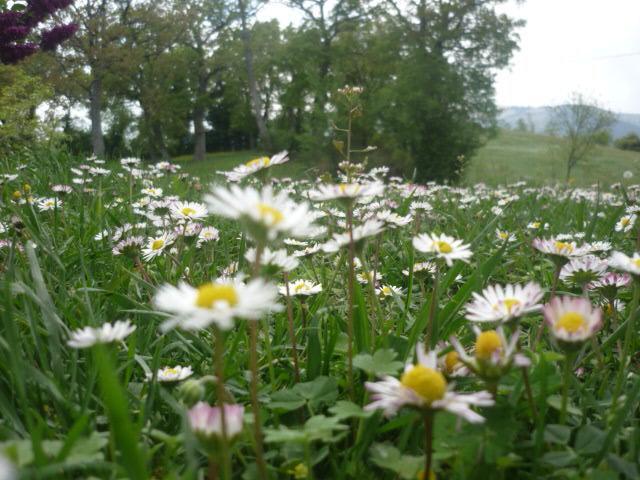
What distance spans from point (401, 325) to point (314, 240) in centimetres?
107

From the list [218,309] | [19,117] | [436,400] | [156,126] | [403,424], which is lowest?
[403,424]

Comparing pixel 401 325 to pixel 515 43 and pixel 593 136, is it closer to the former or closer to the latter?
pixel 515 43

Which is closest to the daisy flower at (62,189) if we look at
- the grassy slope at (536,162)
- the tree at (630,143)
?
the grassy slope at (536,162)

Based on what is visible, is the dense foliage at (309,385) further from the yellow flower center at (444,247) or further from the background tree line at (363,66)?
the background tree line at (363,66)

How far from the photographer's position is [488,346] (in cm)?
65

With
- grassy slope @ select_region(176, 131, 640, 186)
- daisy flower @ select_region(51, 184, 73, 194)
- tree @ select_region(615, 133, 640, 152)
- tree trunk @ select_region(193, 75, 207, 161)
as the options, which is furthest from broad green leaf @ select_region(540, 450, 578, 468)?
tree @ select_region(615, 133, 640, 152)

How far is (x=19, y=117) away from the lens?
5.57 metres

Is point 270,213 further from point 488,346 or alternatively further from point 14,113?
point 14,113

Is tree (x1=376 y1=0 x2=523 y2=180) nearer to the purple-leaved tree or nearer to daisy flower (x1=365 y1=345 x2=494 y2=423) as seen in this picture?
the purple-leaved tree

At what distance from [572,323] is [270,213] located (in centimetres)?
45

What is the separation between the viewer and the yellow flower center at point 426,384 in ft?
1.91

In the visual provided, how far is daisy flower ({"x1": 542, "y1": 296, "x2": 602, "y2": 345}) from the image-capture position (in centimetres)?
64

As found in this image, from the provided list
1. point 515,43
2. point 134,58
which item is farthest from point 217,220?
point 515,43

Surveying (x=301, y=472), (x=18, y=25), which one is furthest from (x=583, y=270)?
(x=18, y=25)
